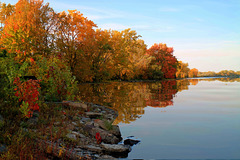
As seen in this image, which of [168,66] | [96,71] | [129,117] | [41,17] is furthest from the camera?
[168,66]

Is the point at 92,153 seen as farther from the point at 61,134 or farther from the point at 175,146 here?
the point at 175,146

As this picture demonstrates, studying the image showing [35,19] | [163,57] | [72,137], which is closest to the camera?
[72,137]

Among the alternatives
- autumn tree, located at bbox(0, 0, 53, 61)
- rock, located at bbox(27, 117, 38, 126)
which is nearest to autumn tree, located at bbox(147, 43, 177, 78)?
autumn tree, located at bbox(0, 0, 53, 61)

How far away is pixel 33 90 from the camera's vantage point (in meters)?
9.47

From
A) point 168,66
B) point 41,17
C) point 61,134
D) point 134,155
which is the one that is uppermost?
point 41,17

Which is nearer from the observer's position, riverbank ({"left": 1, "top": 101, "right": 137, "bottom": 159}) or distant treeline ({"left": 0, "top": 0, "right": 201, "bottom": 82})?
riverbank ({"left": 1, "top": 101, "right": 137, "bottom": 159})

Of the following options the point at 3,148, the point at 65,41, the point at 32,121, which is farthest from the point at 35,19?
the point at 3,148

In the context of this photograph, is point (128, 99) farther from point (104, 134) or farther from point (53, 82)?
point (104, 134)

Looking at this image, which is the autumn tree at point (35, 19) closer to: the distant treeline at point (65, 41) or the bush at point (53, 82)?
the distant treeline at point (65, 41)

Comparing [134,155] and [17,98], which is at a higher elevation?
[17,98]

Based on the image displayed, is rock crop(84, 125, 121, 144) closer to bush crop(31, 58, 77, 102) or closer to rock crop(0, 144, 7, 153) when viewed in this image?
rock crop(0, 144, 7, 153)

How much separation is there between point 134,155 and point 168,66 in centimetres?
8341

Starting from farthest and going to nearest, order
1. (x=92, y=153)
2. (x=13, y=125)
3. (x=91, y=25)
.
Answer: (x=91, y=25), (x=13, y=125), (x=92, y=153)

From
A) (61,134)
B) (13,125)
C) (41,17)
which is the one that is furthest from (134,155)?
(41,17)
